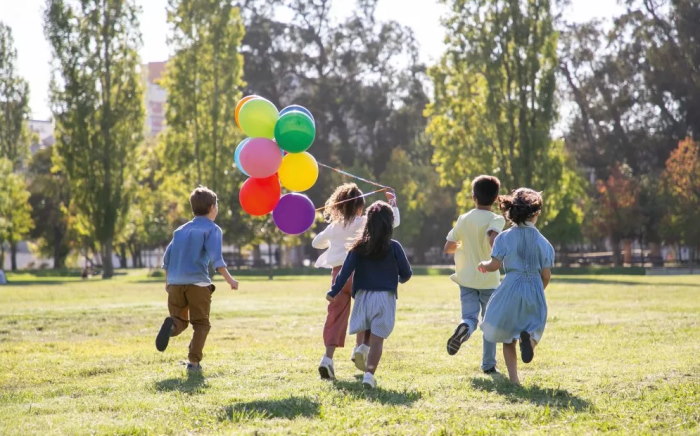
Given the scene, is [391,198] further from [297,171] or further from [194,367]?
[194,367]

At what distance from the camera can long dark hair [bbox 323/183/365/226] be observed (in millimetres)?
8508

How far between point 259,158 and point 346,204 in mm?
1313

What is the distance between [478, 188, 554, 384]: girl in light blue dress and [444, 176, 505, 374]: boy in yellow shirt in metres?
0.65

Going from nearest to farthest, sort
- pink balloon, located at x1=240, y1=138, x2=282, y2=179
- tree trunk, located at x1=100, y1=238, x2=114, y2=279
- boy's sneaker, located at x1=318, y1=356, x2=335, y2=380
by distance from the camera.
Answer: boy's sneaker, located at x1=318, y1=356, x2=335, y2=380, pink balloon, located at x1=240, y1=138, x2=282, y2=179, tree trunk, located at x1=100, y1=238, x2=114, y2=279

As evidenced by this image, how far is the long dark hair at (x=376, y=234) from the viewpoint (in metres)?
7.66

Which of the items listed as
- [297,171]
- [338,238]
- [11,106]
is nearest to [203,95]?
[11,106]

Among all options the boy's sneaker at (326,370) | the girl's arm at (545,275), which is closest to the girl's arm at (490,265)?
the girl's arm at (545,275)

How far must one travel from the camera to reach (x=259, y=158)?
935 centimetres

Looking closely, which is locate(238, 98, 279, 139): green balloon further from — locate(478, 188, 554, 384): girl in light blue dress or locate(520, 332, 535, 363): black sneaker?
locate(520, 332, 535, 363): black sneaker

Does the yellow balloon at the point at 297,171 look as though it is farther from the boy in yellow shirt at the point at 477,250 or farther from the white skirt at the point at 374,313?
the white skirt at the point at 374,313

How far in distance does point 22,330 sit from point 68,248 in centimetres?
5056

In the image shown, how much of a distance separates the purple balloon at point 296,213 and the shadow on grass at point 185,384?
1866 millimetres

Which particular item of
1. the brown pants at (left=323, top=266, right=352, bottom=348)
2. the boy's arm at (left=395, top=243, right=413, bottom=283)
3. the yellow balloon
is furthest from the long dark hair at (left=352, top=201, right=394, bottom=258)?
the yellow balloon

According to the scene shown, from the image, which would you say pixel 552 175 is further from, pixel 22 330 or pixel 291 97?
pixel 22 330
